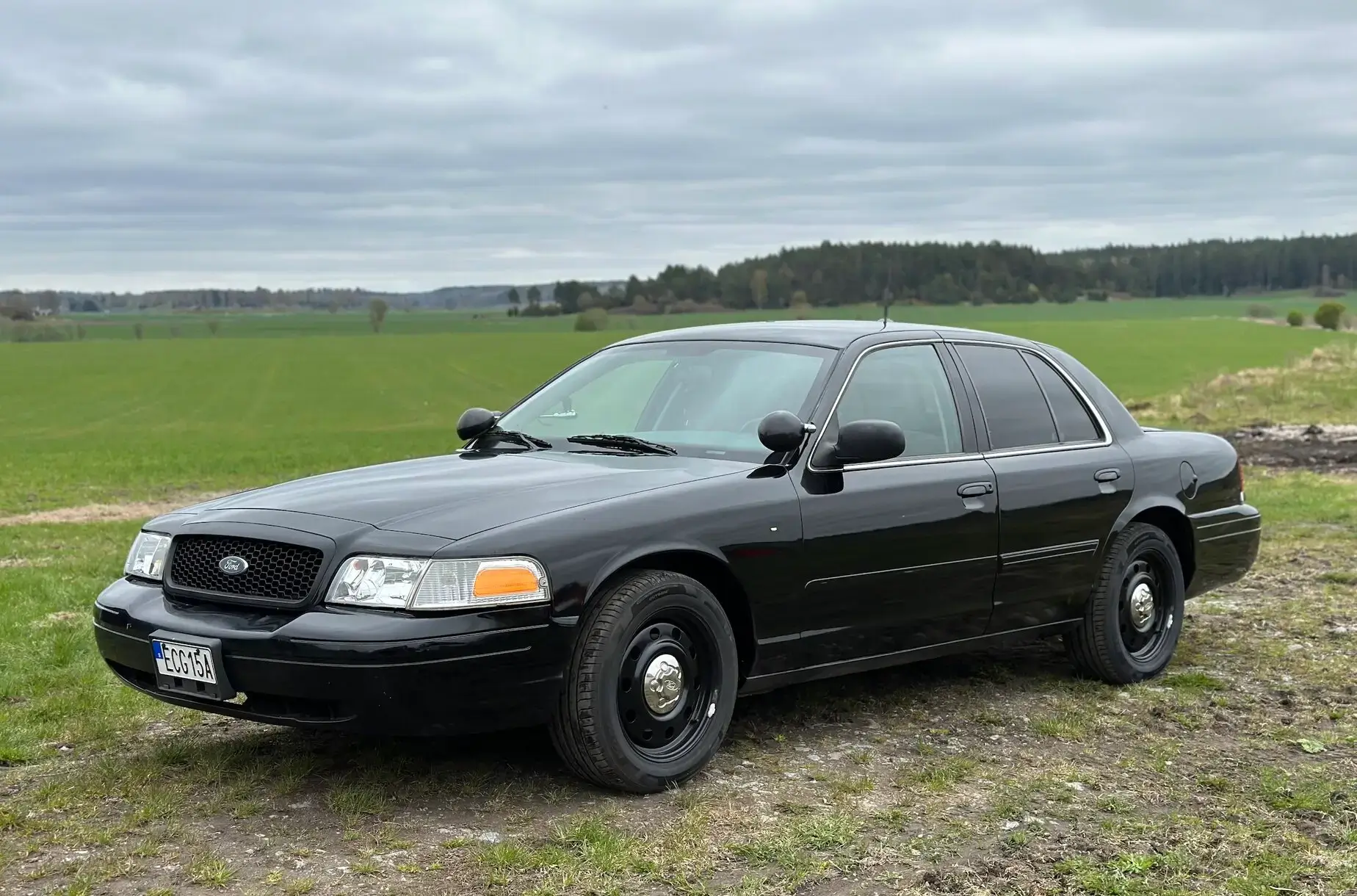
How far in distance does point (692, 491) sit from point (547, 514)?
0.60 m

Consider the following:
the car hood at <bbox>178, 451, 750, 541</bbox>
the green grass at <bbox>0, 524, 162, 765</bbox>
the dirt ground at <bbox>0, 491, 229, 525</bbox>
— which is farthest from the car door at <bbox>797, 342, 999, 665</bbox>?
the dirt ground at <bbox>0, 491, 229, 525</bbox>

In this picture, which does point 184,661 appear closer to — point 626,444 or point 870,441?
point 626,444

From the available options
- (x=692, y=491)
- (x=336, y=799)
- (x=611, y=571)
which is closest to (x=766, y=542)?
(x=692, y=491)

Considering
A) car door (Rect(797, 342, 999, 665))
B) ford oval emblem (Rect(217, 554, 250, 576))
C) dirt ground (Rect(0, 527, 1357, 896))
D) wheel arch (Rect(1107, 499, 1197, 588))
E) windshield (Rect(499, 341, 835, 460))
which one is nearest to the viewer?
dirt ground (Rect(0, 527, 1357, 896))

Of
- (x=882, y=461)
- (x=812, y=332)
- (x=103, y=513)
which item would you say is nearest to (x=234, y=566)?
(x=882, y=461)

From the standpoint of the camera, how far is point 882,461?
5.76m

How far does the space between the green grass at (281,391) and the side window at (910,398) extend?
15.1m

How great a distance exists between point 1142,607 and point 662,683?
9.97 ft

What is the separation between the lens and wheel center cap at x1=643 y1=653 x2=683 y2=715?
4957 millimetres

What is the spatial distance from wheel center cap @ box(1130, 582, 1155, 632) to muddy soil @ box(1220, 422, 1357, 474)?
492 inches

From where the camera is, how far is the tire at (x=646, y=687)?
15.6 feet

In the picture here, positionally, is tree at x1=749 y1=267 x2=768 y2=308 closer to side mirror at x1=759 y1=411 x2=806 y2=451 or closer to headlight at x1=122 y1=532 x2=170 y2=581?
side mirror at x1=759 y1=411 x2=806 y2=451

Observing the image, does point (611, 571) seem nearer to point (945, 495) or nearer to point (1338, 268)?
point (945, 495)

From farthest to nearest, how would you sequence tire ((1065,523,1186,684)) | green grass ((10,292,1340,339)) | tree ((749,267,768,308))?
green grass ((10,292,1340,339))
tree ((749,267,768,308))
tire ((1065,523,1186,684))
